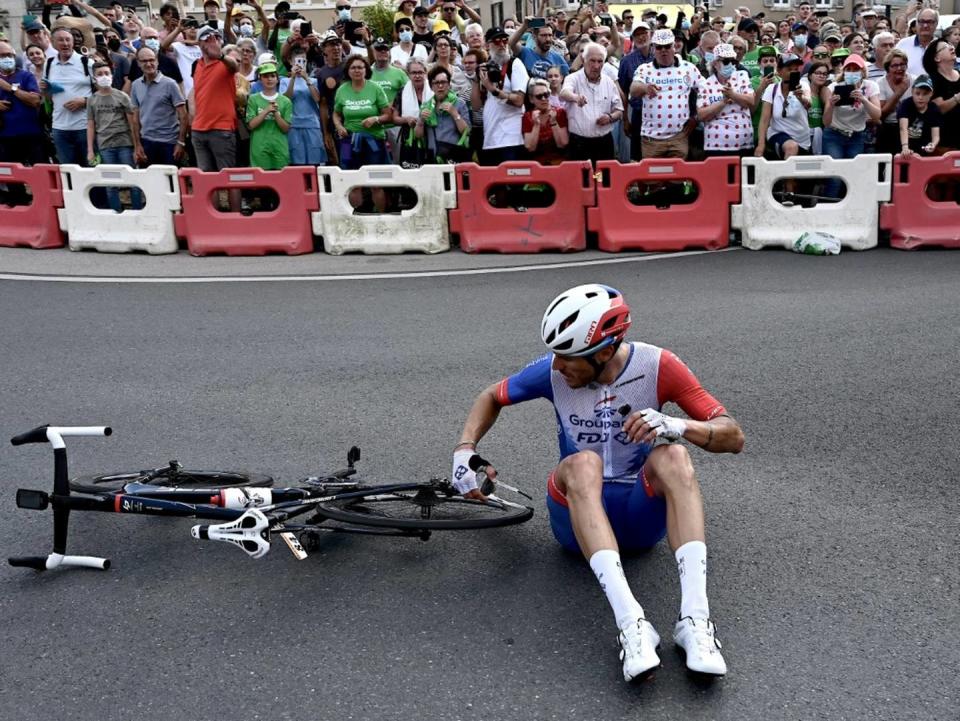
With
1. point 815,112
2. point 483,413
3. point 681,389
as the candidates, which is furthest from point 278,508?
point 815,112

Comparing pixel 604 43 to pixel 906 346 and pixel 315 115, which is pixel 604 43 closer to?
pixel 315 115

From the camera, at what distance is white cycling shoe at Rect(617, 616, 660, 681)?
4.06 metres

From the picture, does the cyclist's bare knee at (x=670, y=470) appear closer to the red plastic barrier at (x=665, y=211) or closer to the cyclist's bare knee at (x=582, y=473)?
the cyclist's bare knee at (x=582, y=473)

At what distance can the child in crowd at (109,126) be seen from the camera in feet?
44.4

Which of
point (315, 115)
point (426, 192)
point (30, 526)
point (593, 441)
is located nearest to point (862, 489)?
point (593, 441)

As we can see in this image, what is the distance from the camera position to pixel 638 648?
411 cm

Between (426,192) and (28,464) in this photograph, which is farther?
(426,192)

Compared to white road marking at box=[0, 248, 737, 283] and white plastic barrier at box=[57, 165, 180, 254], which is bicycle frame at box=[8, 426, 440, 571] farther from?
white plastic barrier at box=[57, 165, 180, 254]

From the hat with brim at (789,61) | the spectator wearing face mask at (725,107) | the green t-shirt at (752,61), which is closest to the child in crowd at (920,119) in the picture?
the hat with brim at (789,61)

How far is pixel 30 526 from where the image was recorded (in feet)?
18.7

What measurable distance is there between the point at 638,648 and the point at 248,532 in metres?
1.75

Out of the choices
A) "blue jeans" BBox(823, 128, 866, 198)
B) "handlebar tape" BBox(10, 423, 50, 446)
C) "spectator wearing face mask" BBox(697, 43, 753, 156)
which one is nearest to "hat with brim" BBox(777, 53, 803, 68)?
"spectator wearing face mask" BBox(697, 43, 753, 156)

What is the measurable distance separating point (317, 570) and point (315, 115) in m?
9.27

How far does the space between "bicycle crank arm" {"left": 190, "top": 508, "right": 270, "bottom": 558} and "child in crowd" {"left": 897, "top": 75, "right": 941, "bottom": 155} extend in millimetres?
9773
